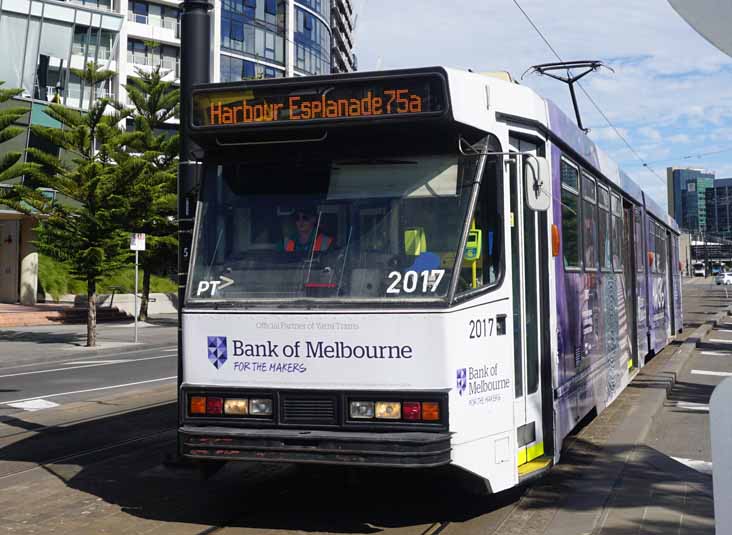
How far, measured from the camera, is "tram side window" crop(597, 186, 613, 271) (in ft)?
31.5

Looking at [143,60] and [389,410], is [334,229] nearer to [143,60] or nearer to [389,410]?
[389,410]

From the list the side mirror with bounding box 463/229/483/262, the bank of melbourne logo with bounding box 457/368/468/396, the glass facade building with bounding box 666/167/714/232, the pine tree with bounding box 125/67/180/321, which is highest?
the glass facade building with bounding box 666/167/714/232

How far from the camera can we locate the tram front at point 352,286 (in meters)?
5.48

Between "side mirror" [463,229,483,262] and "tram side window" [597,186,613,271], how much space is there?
4.10 m

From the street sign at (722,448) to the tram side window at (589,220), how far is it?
611cm

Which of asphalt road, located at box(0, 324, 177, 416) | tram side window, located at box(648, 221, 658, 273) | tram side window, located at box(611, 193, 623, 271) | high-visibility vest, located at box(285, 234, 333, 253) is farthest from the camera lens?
tram side window, located at box(648, 221, 658, 273)

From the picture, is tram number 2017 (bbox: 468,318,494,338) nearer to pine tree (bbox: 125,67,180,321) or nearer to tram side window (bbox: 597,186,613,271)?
tram side window (bbox: 597,186,613,271)

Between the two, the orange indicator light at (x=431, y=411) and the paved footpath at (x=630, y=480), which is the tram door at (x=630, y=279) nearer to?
the paved footpath at (x=630, y=480)

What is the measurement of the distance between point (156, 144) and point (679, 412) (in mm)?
26392

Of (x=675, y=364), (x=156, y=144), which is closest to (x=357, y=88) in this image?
(x=675, y=364)

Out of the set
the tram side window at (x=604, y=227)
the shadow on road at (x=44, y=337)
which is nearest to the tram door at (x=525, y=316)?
the tram side window at (x=604, y=227)

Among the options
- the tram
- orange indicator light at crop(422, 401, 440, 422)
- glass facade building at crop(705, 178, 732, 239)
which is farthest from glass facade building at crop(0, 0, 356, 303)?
glass facade building at crop(705, 178, 732, 239)

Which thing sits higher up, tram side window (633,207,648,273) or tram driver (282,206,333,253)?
tram side window (633,207,648,273)

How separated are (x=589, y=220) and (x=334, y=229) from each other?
154 inches
